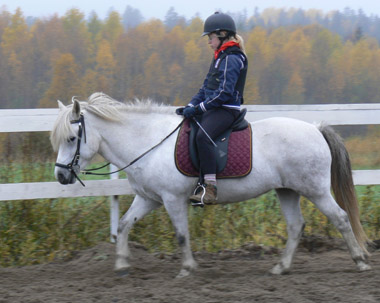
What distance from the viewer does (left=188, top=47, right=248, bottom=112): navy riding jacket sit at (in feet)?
15.3

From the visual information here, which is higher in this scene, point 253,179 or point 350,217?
point 253,179

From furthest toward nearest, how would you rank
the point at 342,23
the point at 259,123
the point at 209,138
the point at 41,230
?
the point at 342,23 < the point at 41,230 < the point at 259,123 < the point at 209,138

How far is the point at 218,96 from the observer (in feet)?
15.3

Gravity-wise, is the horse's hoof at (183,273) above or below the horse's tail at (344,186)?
below

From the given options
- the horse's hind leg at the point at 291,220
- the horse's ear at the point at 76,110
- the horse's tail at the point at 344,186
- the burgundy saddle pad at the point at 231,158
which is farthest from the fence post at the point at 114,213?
the horse's tail at the point at 344,186

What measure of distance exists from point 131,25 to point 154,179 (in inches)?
547

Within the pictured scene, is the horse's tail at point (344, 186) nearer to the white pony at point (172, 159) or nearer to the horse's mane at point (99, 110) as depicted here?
the white pony at point (172, 159)

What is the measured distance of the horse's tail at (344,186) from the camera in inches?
201

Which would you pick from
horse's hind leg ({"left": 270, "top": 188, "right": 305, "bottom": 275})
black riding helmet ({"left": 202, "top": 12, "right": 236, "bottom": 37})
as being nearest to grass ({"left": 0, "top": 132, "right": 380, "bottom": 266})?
horse's hind leg ({"left": 270, "top": 188, "right": 305, "bottom": 275})

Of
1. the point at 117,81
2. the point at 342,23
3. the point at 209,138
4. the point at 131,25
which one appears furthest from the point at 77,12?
the point at 209,138

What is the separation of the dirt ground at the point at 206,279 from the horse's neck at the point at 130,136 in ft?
3.72

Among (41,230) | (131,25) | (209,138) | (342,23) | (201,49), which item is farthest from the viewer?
(342,23)

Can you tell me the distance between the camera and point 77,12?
728 inches

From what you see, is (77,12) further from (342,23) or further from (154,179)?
(154,179)
